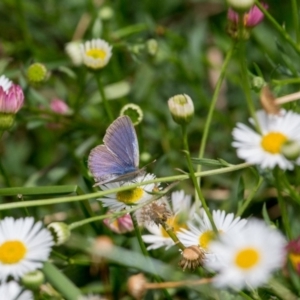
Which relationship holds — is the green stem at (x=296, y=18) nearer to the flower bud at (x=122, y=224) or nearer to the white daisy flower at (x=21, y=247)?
the flower bud at (x=122, y=224)

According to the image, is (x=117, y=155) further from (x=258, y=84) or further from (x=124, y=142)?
(x=258, y=84)

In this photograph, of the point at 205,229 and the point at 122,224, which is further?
the point at 122,224

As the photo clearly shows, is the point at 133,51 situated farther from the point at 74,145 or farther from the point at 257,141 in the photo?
the point at 257,141

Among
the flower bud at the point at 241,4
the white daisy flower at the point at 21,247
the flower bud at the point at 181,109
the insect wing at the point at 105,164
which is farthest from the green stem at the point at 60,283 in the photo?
the flower bud at the point at 241,4

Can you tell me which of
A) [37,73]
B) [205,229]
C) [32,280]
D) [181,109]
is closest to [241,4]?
[181,109]

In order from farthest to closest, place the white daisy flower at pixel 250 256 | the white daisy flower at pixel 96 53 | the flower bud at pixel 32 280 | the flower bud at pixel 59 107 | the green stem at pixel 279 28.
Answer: the flower bud at pixel 59 107
the white daisy flower at pixel 96 53
the green stem at pixel 279 28
the flower bud at pixel 32 280
the white daisy flower at pixel 250 256

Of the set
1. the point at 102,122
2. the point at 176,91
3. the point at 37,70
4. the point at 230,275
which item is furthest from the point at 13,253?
the point at 176,91

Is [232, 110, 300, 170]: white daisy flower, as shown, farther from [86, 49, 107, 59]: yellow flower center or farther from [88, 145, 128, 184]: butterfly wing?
[86, 49, 107, 59]: yellow flower center
